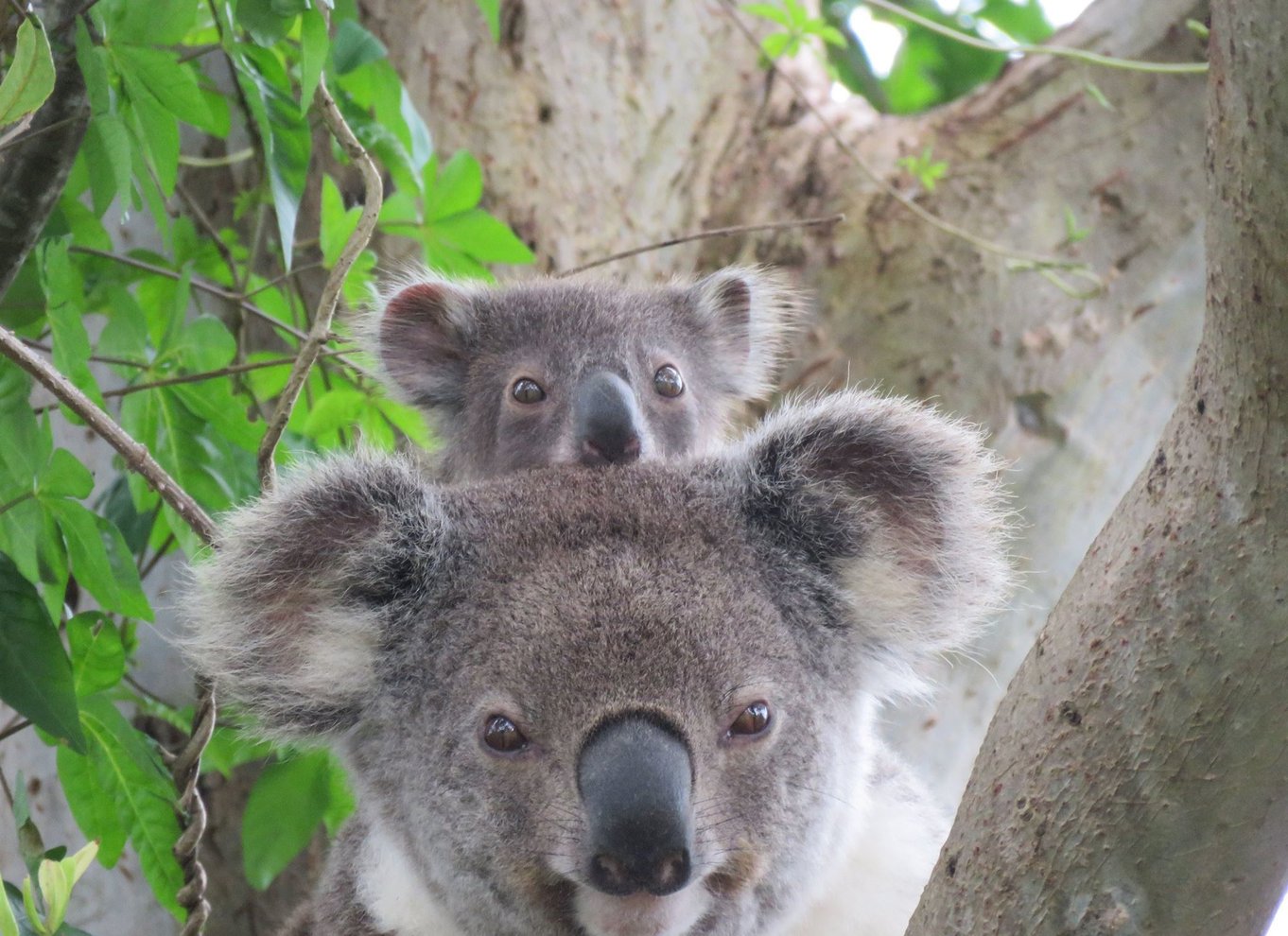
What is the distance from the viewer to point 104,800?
219 centimetres

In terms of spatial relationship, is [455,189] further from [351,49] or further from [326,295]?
[326,295]

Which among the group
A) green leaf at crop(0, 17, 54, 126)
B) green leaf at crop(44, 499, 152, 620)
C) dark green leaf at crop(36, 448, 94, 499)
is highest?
green leaf at crop(0, 17, 54, 126)

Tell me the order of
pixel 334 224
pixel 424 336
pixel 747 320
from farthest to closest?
pixel 747 320 → pixel 424 336 → pixel 334 224

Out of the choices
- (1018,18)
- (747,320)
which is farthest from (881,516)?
(1018,18)

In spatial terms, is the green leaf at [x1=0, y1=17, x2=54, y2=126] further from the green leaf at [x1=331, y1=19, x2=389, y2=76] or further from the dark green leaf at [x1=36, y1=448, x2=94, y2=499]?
the green leaf at [x1=331, y1=19, x2=389, y2=76]

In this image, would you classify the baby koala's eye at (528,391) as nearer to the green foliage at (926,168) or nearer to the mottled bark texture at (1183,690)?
the green foliage at (926,168)

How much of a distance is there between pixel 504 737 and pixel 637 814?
249 mm

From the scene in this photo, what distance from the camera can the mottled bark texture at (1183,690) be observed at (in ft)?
4.05

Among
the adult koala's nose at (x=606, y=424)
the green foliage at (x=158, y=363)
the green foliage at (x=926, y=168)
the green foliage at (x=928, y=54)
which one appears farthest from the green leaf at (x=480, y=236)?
the green foliage at (x=928, y=54)

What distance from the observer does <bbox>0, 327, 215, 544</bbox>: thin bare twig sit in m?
1.88

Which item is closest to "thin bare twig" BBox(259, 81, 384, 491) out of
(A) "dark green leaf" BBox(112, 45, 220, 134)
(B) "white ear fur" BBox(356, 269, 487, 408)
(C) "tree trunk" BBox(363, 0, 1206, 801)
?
(A) "dark green leaf" BBox(112, 45, 220, 134)

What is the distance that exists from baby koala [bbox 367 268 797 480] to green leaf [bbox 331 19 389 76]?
0.74 meters

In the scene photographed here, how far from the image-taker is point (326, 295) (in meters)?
2.08

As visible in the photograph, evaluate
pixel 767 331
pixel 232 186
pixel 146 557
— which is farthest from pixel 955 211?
pixel 146 557
